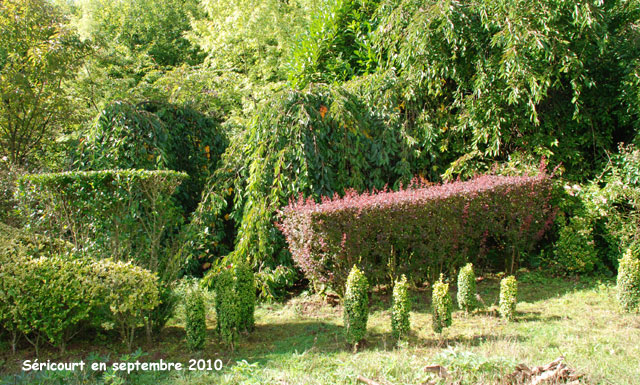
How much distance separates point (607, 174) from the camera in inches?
249

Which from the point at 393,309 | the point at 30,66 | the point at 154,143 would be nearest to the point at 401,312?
the point at 393,309

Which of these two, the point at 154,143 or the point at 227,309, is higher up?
the point at 154,143

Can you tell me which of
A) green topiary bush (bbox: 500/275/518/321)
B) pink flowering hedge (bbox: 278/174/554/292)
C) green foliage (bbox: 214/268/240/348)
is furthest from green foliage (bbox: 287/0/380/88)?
green foliage (bbox: 214/268/240/348)

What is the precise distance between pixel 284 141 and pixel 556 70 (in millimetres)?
3699

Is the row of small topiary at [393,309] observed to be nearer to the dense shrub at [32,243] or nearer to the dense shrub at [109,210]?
the dense shrub at [109,210]

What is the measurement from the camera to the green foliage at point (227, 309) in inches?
158

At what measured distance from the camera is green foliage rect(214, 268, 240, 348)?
4020 mm

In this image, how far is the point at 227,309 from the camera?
4.02 meters

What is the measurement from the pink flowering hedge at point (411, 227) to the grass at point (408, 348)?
48 centimetres

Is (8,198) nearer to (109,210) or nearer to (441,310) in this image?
(109,210)

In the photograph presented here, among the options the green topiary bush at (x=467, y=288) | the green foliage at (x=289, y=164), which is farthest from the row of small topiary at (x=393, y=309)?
the green foliage at (x=289, y=164)

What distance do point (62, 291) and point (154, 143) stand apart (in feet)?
9.62

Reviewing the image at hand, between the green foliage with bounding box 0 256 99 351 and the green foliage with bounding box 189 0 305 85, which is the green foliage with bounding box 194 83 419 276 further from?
the green foliage with bounding box 189 0 305 85

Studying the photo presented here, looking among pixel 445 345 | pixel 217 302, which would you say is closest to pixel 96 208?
pixel 217 302
